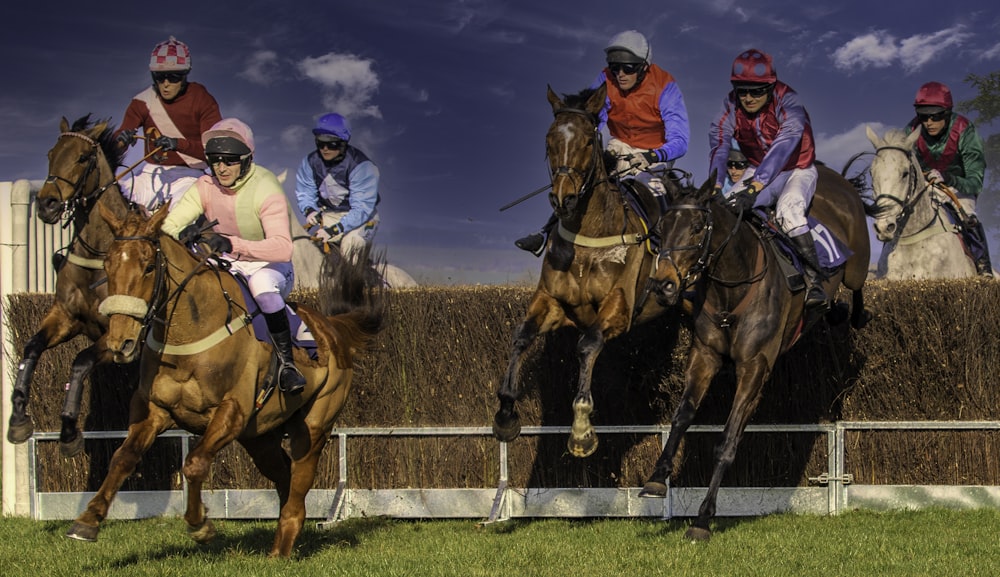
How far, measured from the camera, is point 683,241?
730cm

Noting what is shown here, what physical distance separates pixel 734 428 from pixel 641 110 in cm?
275

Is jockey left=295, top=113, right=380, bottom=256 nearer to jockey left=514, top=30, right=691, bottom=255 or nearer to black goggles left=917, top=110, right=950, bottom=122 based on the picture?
jockey left=514, top=30, right=691, bottom=255

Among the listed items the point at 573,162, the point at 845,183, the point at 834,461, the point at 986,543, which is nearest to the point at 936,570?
the point at 986,543

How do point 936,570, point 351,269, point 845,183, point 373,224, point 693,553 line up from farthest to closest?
point 373,224, point 845,183, point 351,269, point 693,553, point 936,570

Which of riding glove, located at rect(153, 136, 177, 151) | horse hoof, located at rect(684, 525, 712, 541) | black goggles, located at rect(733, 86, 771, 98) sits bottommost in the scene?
horse hoof, located at rect(684, 525, 712, 541)

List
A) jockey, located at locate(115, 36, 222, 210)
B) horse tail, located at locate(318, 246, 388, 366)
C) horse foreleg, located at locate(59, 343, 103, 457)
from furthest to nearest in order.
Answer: jockey, located at locate(115, 36, 222, 210), horse tail, located at locate(318, 246, 388, 366), horse foreleg, located at locate(59, 343, 103, 457)

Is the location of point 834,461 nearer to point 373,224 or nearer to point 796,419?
point 796,419

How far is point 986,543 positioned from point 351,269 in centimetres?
478

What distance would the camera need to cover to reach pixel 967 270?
12.0 metres

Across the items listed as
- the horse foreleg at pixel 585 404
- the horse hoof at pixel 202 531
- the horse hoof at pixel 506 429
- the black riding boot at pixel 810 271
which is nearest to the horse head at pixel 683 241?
the horse foreleg at pixel 585 404

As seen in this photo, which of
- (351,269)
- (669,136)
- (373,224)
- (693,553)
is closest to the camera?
(693,553)

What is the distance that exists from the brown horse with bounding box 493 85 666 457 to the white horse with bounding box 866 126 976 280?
4930 mm

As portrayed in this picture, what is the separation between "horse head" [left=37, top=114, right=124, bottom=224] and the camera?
812cm

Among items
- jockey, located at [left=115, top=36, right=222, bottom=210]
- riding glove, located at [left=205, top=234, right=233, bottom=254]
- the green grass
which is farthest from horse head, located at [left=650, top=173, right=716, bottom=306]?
jockey, located at [left=115, top=36, right=222, bottom=210]
